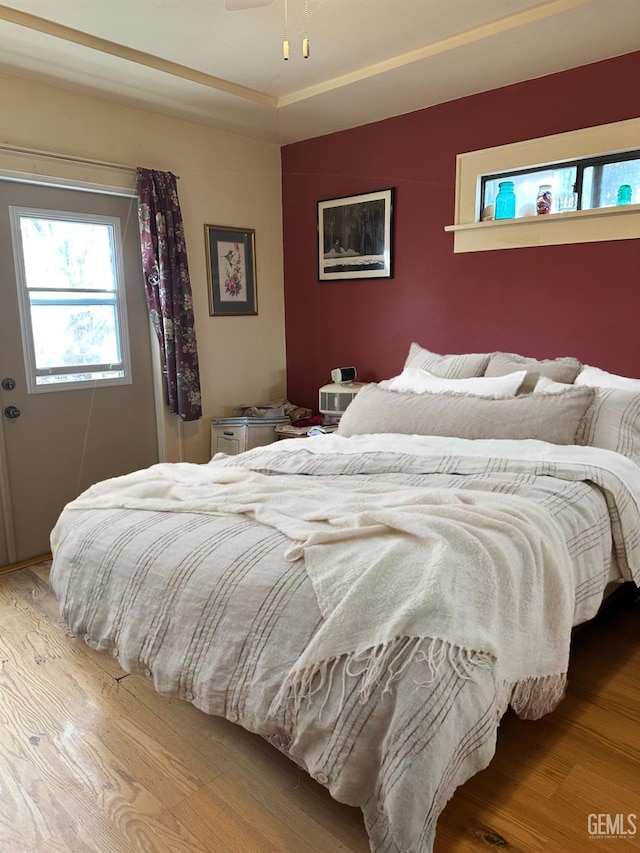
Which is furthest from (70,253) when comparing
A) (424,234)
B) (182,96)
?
(424,234)

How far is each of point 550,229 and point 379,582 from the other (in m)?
2.36

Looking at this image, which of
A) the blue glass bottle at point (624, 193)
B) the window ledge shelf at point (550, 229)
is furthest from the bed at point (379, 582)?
the blue glass bottle at point (624, 193)

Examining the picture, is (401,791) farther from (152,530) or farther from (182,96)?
(182,96)

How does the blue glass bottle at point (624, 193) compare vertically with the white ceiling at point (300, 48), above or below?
below

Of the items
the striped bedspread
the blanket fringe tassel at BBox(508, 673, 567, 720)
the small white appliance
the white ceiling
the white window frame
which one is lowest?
the blanket fringe tassel at BBox(508, 673, 567, 720)

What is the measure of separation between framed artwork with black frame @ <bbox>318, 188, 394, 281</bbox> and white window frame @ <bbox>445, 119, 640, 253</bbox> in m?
0.46

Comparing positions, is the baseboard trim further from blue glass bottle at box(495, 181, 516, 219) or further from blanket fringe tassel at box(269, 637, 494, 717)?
blue glass bottle at box(495, 181, 516, 219)

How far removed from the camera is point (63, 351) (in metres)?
3.25

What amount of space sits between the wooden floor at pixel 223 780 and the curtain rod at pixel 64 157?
2354 mm

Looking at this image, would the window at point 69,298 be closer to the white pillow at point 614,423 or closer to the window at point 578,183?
the window at point 578,183

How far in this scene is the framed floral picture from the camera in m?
3.82

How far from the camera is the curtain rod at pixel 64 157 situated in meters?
2.86

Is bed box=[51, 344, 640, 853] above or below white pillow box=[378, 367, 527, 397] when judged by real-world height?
below

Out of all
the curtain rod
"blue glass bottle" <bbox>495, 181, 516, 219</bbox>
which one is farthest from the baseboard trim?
"blue glass bottle" <bbox>495, 181, 516, 219</bbox>
